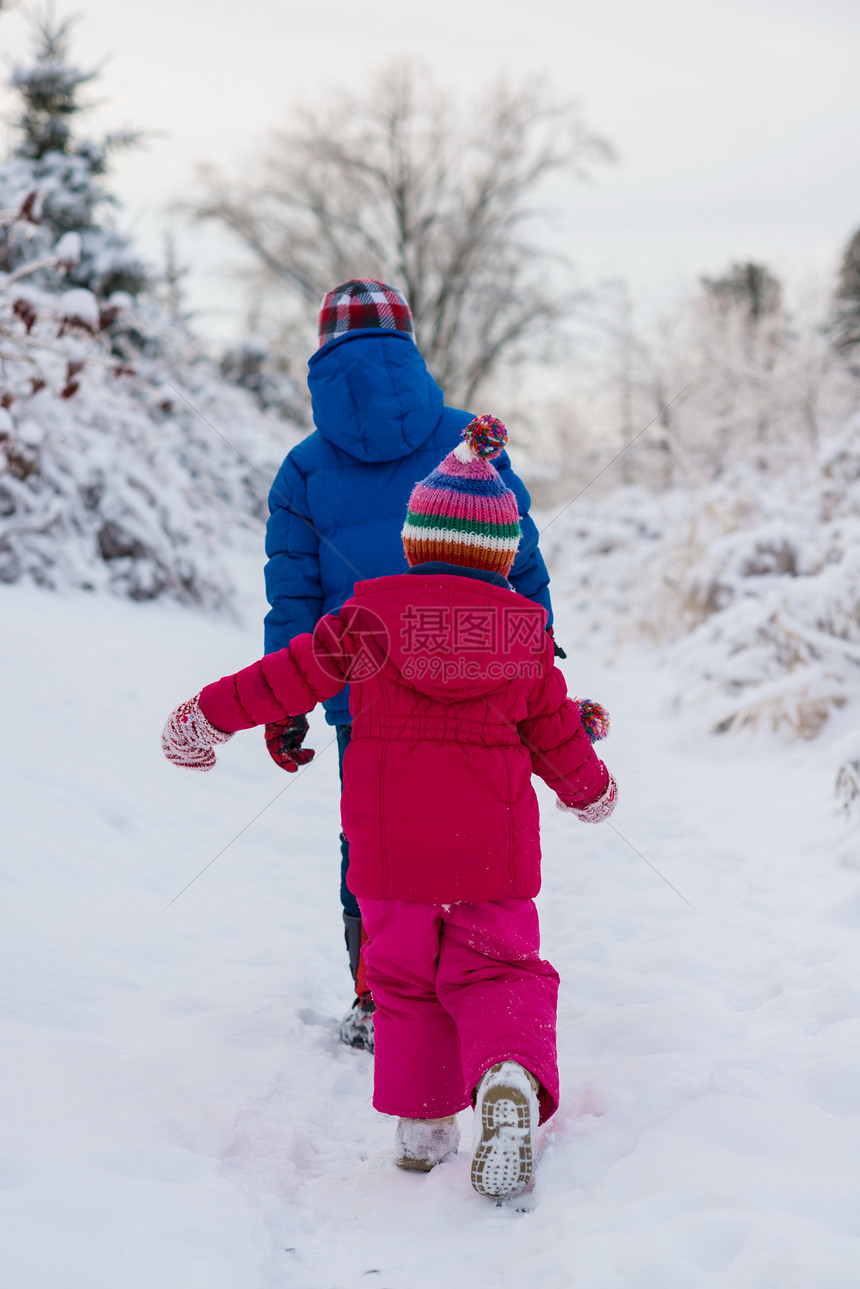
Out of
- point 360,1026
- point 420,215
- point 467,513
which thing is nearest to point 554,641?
point 467,513

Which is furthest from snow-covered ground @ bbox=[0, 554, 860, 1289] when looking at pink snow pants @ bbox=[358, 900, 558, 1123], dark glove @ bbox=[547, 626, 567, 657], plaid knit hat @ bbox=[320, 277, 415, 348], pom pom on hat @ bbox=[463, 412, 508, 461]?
plaid knit hat @ bbox=[320, 277, 415, 348]

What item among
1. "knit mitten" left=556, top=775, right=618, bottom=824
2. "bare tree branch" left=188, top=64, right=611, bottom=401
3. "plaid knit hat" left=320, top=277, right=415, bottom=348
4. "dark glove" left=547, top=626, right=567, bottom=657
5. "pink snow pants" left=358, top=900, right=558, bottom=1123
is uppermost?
"bare tree branch" left=188, top=64, right=611, bottom=401

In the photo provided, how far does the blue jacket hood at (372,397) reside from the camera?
7.11 ft

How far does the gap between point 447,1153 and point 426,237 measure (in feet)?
56.7

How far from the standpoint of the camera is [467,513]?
180 cm

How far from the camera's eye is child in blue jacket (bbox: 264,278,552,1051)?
218cm

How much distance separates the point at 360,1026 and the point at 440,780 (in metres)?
0.91

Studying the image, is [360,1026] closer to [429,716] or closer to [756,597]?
[429,716]

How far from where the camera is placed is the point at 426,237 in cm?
1700

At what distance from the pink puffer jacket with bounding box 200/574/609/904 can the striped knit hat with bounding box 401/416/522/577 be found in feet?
0.26

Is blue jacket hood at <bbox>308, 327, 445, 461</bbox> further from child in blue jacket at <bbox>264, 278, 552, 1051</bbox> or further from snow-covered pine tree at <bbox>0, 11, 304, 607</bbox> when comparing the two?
snow-covered pine tree at <bbox>0, 11, 304, 607</bbox>

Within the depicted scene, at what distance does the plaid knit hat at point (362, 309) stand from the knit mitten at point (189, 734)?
0.99 metres

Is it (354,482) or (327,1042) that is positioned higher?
(354,482)

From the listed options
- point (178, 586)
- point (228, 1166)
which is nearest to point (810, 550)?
point (178, 586)
